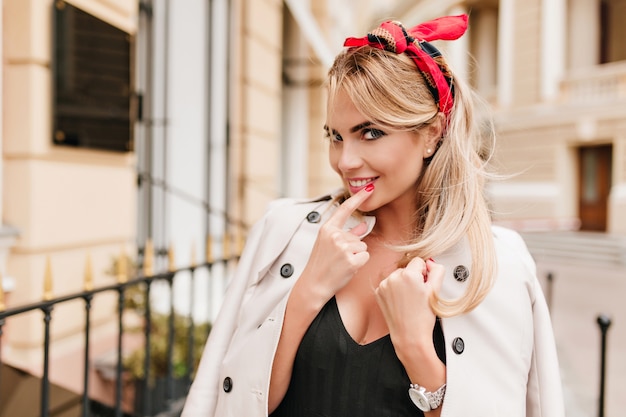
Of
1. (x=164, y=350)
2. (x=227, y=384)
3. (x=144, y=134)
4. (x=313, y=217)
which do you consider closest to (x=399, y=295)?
(x=313, y=217)

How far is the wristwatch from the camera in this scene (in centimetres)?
123

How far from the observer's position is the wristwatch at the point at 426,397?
123cm

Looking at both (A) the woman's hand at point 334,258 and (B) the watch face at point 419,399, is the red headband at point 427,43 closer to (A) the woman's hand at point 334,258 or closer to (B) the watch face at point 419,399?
(A) the woman's hand at point 334,258

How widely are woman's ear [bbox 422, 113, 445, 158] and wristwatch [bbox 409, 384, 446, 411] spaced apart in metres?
0.59

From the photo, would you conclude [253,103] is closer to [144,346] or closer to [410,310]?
[144,346]

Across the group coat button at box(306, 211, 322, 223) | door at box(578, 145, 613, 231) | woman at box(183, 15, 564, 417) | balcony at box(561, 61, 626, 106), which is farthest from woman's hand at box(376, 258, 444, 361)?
door at box(578, 145, 613, 231)

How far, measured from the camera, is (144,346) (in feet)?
11.5

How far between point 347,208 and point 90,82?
249cm

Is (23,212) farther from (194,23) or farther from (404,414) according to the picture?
(194,23)

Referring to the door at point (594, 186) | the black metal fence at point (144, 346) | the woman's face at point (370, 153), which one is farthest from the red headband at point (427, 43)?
the door at point (594, 186)

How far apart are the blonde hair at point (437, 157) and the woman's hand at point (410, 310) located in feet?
0.11

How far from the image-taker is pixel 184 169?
5.31 metres

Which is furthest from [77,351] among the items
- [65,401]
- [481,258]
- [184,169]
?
[481,258]

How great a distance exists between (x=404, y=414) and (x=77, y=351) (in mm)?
2598
